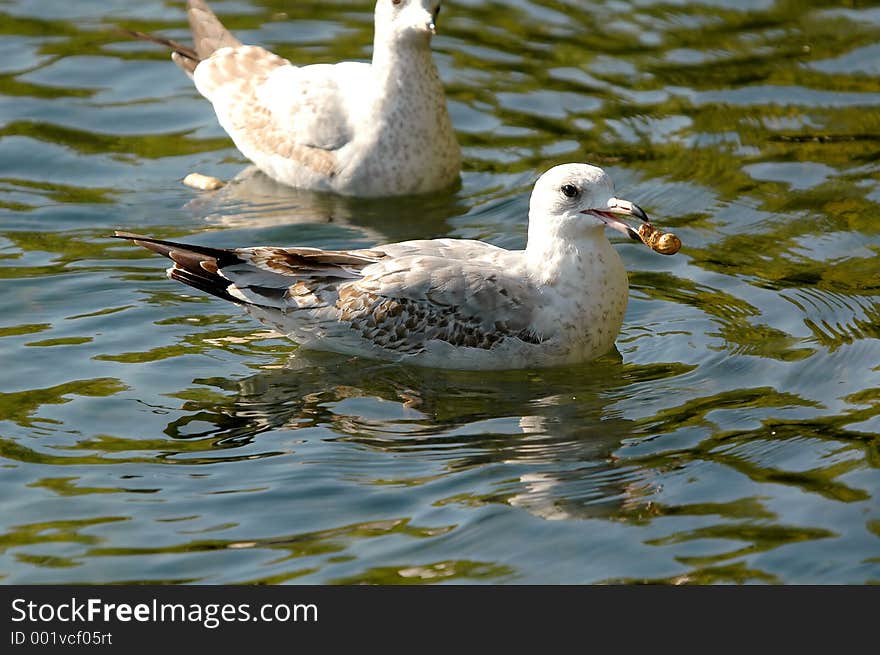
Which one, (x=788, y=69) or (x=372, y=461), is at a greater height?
(x=788, y=69)

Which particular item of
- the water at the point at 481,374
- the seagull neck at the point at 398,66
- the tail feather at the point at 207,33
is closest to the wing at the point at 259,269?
the water at the point at 481,374

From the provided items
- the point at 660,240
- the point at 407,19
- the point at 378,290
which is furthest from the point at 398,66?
the point at 660,240

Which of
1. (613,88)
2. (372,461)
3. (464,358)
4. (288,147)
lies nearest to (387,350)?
(464,358)

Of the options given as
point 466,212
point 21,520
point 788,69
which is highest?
point 788,69

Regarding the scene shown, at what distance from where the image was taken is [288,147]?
442 inches

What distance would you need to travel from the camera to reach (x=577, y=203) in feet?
27.7

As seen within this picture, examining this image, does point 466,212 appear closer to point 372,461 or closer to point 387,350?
point 387,350

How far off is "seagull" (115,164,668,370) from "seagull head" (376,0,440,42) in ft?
7.95

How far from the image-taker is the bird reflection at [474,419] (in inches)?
288

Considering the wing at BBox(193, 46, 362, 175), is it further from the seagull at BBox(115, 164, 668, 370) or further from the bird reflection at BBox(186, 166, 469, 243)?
the seagull at BBox(115, 164, 668, 370)

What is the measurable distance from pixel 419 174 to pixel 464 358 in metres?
2.76

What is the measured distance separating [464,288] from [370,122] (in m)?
2.77

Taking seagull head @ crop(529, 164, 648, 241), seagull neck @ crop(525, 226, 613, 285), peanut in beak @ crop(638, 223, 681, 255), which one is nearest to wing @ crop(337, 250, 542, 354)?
seagull neck @ crop(525, 226, 613, 285)

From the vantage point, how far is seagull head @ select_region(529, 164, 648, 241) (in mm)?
8383
